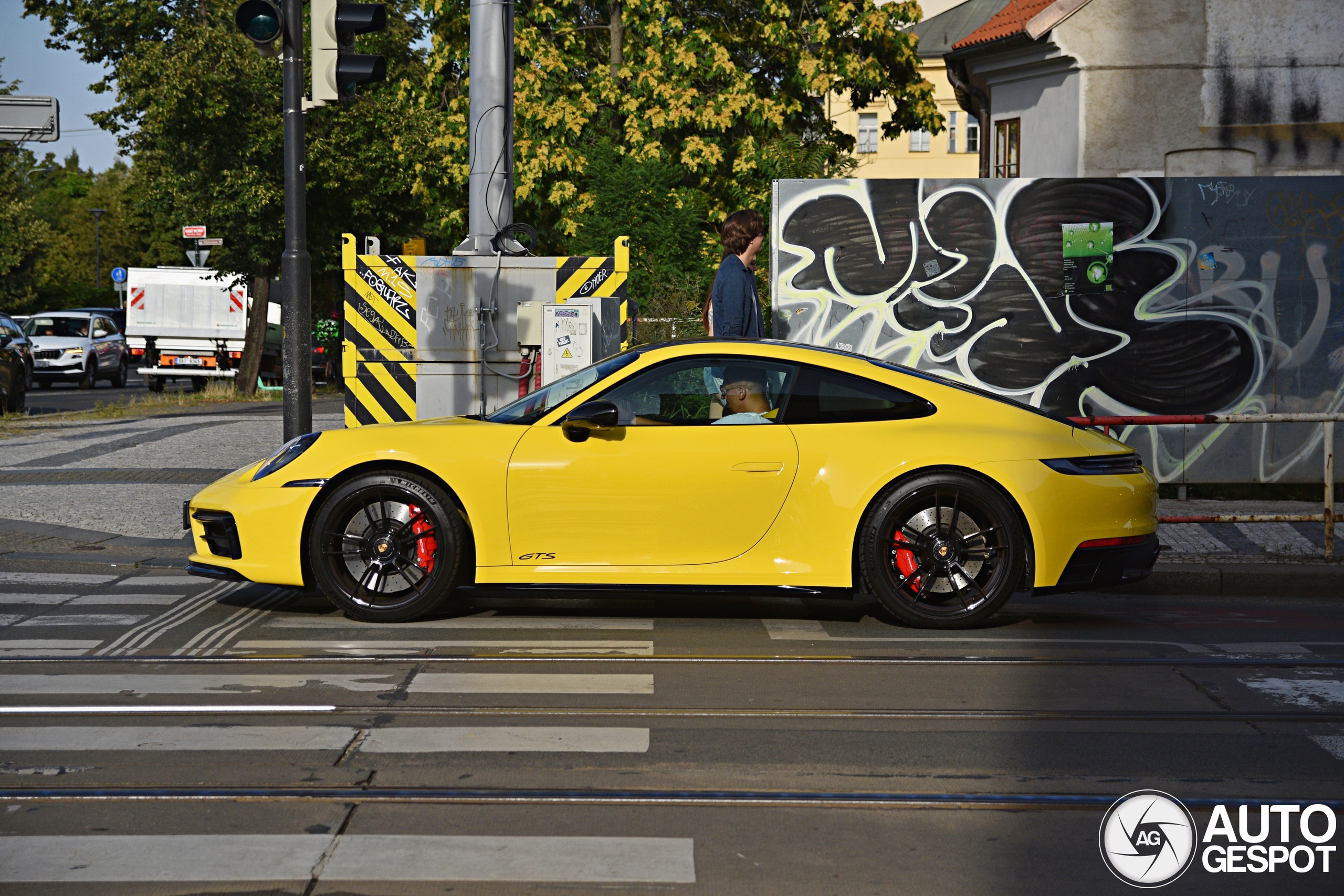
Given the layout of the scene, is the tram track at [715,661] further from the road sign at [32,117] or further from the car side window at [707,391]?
the road sign at [32,117]

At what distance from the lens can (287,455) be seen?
7.04 metres

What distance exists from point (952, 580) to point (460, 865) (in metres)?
3.63

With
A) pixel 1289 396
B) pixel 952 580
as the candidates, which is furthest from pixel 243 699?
pixel 1289 396

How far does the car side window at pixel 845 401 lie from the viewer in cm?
678

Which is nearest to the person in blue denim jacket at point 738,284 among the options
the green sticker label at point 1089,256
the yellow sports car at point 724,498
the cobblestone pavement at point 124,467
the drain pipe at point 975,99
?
the yellow sports car at point 724,498

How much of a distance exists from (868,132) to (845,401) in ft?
227

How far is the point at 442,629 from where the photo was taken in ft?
22.1

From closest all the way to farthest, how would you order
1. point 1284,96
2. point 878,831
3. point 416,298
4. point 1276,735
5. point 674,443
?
point 878,831
point 1276,735
point 674,443
point 416,298
point 1284,96

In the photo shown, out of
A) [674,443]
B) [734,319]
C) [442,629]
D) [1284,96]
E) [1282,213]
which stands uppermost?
[1284,96]

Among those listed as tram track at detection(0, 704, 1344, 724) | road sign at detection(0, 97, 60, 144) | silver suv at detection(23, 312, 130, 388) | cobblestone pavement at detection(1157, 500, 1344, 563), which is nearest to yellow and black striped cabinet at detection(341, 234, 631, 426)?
cobblestone pavement at detection(1157, 500, 1344, 563)

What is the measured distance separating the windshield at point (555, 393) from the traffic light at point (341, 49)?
316cm

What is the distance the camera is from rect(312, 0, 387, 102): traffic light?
9266 millimetres

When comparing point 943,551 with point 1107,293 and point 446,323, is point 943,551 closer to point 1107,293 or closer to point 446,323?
point 446,323

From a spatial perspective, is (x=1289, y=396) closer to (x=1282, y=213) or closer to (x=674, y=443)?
(x=1282, y=213)
